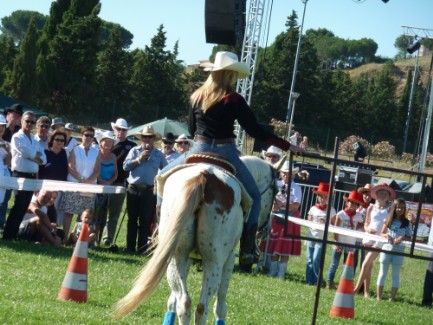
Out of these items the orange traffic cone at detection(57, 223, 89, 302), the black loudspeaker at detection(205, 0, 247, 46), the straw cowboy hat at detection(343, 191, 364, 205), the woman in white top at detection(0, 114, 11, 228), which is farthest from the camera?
the black loudspeaker at detection(205, 0, 247, 46)

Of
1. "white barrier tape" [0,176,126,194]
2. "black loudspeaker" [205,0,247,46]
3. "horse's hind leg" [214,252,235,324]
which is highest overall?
"black loudspeaker" [205,0,247,46]

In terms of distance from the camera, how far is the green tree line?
206 feet

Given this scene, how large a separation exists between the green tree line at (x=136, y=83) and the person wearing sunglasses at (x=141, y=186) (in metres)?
45.1

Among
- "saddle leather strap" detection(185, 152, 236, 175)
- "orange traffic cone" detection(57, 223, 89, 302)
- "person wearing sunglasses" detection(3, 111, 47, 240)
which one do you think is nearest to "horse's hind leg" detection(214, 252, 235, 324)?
"saddle leather strap" detection(185, 152, 236, 175)

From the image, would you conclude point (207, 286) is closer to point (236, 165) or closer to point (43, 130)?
point (236, 165)

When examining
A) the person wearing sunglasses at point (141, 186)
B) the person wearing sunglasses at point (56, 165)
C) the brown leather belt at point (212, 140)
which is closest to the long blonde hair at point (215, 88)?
the brown leather belt at point (212, 140)

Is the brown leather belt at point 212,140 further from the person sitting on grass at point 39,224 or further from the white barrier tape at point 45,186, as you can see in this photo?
Answer: the person sitting on grass at point 39,224

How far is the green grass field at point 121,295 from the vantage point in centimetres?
874

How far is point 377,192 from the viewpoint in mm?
14656

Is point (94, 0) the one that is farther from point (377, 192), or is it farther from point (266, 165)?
point (266, 165)

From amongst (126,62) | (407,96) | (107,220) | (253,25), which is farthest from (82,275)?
(407,96)

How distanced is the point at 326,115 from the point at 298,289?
61.7 metres

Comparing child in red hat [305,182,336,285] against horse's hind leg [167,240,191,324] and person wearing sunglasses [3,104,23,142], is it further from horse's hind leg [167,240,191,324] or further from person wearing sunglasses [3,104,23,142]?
horse's hind leg [167,240,191,324]

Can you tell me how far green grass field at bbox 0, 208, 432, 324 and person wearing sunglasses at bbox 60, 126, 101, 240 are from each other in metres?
0.83
